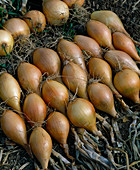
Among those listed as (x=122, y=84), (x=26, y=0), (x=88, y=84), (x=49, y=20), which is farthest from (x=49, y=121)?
(x=26, y=0)

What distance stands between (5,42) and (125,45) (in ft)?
2.94

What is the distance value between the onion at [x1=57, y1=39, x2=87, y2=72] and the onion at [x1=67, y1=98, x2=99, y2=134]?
362mm

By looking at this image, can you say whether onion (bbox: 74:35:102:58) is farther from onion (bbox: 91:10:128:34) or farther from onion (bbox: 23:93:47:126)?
onion (bbox: 23:93:47:126)

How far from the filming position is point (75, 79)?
1955 millimetres

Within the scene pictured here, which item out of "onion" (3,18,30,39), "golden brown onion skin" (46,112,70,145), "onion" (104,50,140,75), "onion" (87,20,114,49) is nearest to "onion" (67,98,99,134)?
Result: "golden brown onion skin" (46,112,70,145)

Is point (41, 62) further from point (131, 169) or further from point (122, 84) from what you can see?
point (131, 169)

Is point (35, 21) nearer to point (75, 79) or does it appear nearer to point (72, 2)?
point (72, 2)

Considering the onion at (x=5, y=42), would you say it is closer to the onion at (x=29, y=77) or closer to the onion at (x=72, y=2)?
the onion at (x=29, y=77)

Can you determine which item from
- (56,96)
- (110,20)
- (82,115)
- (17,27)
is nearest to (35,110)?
(56,96)

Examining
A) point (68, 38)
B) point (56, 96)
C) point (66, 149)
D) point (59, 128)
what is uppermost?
point (68, 38)

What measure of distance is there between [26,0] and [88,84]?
3.15 ft

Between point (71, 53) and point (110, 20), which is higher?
point (110, 20)

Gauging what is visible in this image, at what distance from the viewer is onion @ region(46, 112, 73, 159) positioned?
1759 millimetres

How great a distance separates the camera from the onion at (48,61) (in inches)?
79.8
